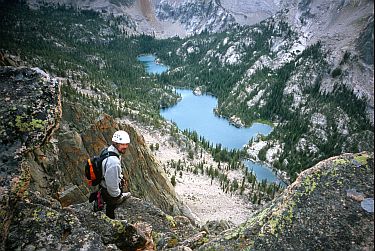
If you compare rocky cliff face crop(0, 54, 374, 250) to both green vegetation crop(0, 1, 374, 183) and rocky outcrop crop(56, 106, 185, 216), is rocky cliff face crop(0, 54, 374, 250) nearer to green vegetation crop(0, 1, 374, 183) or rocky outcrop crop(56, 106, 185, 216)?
rocky outcrop crop(56, 106, 185, 216)

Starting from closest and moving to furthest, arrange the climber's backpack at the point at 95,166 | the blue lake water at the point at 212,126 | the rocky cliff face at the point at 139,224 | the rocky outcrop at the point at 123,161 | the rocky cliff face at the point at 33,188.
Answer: the rocky cliff face at the point at 139,224 → the rocky cliff face at the point at 33,188 → the climber's backpack at the point at 95,166 → the rocky outcrop at the point at 123,161 → the blue lake water at the point at 212,126

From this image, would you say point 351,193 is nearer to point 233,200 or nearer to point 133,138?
point 133,138

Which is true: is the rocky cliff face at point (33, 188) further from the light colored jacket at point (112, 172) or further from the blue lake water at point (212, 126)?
the blue lake water at point (212, 126)

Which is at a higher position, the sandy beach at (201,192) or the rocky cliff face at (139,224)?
the sandy beach at (201,192)

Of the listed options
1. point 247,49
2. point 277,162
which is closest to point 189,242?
point 277,162

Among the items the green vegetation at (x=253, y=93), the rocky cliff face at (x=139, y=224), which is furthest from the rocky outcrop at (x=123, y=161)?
the green vegetation at (x=253, y=93)

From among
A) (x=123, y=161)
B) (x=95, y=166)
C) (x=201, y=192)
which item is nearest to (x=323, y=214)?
(x=95, y=166)

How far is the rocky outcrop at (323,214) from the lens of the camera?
577 centimetres

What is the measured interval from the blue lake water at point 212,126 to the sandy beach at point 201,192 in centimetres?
1775

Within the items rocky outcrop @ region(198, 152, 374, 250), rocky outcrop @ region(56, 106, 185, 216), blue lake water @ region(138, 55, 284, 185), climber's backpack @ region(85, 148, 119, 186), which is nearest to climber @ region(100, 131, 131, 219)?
climber's backpack @ region(85, 148, 119, 186)

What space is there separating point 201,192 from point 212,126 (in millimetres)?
73886

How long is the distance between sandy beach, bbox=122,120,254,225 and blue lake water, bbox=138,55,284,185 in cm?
1775

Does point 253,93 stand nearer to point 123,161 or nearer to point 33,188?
point 123,161

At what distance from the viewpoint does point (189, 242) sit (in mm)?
10367
